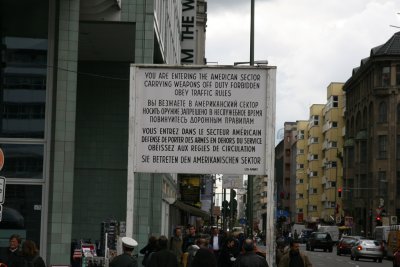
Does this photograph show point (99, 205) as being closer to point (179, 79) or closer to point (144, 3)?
point (144, 3)

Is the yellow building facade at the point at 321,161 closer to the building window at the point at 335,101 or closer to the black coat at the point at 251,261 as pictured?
the building window at the point at 335,101

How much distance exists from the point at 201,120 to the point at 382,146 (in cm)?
8023

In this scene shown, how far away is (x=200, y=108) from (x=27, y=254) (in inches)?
157

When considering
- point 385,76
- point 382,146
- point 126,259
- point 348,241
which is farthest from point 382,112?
point 126,259

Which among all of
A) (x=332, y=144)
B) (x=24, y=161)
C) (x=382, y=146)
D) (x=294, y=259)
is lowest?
(x=294, y=259)

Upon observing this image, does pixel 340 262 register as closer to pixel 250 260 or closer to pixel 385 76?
pixel 250 260

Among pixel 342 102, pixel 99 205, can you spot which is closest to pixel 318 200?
pixel 342 102

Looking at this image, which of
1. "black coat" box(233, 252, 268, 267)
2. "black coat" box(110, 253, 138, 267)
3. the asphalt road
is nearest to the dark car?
the asphalt road

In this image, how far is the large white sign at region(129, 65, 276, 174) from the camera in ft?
48.5

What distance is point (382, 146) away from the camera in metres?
92.8

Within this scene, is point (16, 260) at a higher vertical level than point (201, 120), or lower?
lower

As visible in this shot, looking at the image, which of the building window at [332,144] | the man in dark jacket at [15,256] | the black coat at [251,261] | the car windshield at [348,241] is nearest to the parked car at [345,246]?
the car windshield at [348,241]

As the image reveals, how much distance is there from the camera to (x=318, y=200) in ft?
456

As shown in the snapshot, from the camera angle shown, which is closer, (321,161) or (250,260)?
(250,260)
